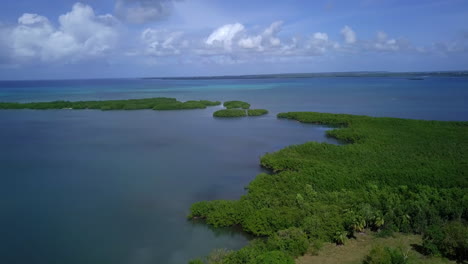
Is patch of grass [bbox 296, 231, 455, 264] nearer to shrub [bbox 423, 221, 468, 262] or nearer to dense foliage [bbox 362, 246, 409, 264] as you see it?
shrub [bbox 423, 221, 468, 262]

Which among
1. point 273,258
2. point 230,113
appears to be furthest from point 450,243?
point 230,113

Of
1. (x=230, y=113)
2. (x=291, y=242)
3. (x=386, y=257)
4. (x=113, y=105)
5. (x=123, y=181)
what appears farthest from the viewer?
(x=113, y=105)

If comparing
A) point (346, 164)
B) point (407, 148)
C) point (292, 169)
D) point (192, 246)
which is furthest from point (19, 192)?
point (407, 148)

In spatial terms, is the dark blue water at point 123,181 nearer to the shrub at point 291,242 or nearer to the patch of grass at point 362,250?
the shrub at point 291,242

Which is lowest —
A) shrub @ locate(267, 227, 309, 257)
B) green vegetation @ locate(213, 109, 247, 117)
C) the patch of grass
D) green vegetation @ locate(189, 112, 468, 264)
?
the patch of grass

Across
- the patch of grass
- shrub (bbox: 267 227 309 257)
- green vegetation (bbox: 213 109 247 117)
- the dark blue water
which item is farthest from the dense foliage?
green vegetation (bbox: 213 109 247 117)

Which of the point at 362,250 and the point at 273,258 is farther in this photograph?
the point at 362,250

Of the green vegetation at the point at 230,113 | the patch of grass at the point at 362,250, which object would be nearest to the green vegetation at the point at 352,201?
the patch of grass at the point at 362,250

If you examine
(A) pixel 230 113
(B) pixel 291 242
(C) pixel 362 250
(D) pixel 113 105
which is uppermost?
(D) pixel 113 105

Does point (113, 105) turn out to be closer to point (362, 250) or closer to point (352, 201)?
point (352, 201)
